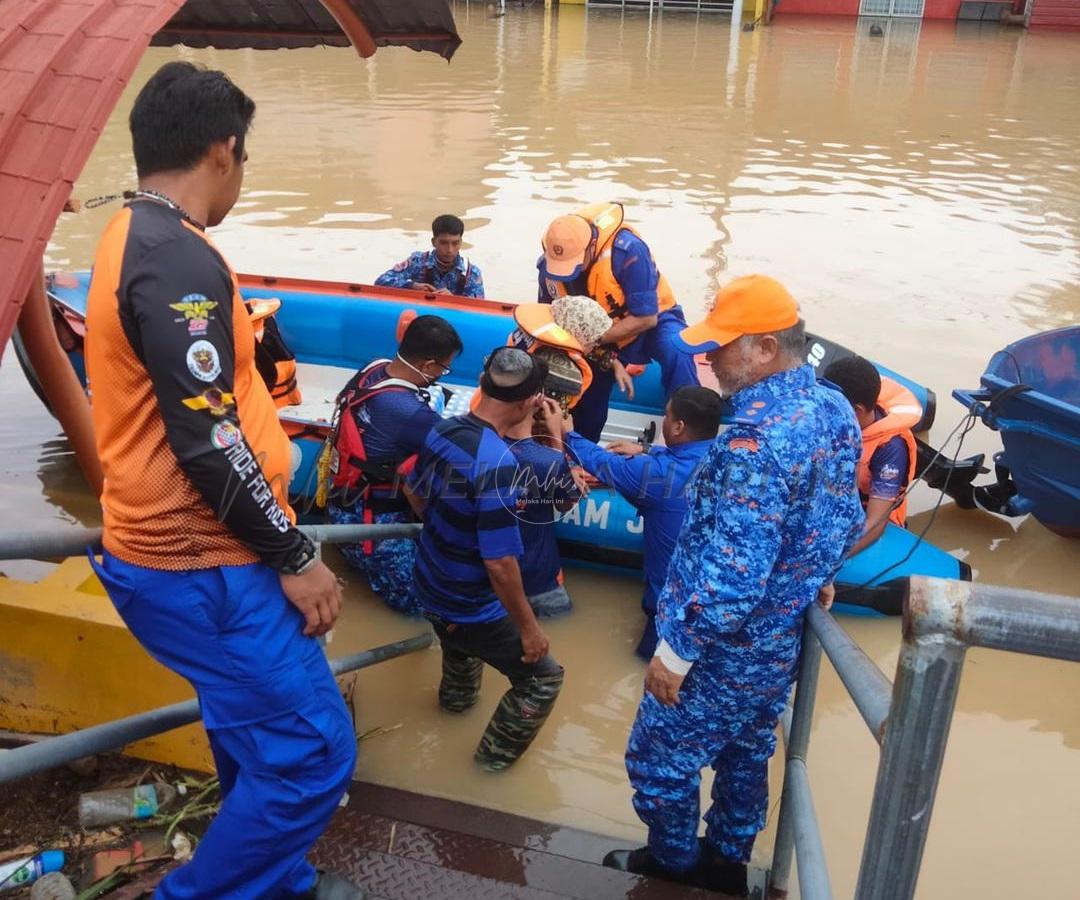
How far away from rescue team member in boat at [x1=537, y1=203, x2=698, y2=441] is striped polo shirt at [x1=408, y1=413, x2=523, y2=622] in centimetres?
210

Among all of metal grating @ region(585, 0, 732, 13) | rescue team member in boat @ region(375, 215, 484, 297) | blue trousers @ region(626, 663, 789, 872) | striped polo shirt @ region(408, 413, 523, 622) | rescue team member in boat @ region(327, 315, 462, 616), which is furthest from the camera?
metal grating @ region(585, 0, 732, 13)

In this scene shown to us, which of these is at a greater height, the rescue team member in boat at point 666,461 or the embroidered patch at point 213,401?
the embroidered patch at point 213,401

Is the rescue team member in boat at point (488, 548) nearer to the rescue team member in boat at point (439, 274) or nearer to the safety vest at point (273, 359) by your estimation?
the safety vest at point (273, 359)

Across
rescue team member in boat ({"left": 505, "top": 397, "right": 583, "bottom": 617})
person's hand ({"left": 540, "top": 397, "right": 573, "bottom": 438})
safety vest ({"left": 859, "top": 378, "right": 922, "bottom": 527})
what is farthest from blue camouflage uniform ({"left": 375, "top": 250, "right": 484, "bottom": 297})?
person's hand ({"left": 540, "top": 397, "right": 573, "bottom": 438})

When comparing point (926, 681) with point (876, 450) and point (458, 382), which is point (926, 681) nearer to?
point (876, 450)

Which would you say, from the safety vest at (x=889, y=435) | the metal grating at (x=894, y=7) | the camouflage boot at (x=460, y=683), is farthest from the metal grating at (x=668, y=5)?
the camouflage boot at (x=460, y=683)

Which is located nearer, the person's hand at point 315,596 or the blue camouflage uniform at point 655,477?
the person's hand at point 315,596

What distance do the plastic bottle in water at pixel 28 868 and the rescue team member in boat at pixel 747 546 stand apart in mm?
1487

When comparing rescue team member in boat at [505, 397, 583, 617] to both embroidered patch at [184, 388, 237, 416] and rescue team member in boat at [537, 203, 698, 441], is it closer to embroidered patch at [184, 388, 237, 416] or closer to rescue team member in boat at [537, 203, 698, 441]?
rescue team member in boat at [537, 203, 698, 441]

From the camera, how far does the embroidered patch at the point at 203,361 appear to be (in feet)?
5.34

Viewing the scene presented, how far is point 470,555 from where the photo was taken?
2998 millimetres

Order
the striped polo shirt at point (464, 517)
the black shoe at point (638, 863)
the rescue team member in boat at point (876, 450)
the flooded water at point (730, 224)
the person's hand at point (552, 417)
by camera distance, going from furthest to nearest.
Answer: the rescue team member in boat at point (876, 450) < the flooded water at point (730, 224) < the person's hand at point (552, 417) < the striped polo shirt at point (464, 517) < the black shoe at point (638, 863)

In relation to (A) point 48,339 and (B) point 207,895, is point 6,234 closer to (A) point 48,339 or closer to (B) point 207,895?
(B) point 207,895

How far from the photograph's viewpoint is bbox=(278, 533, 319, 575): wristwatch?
1831mm
